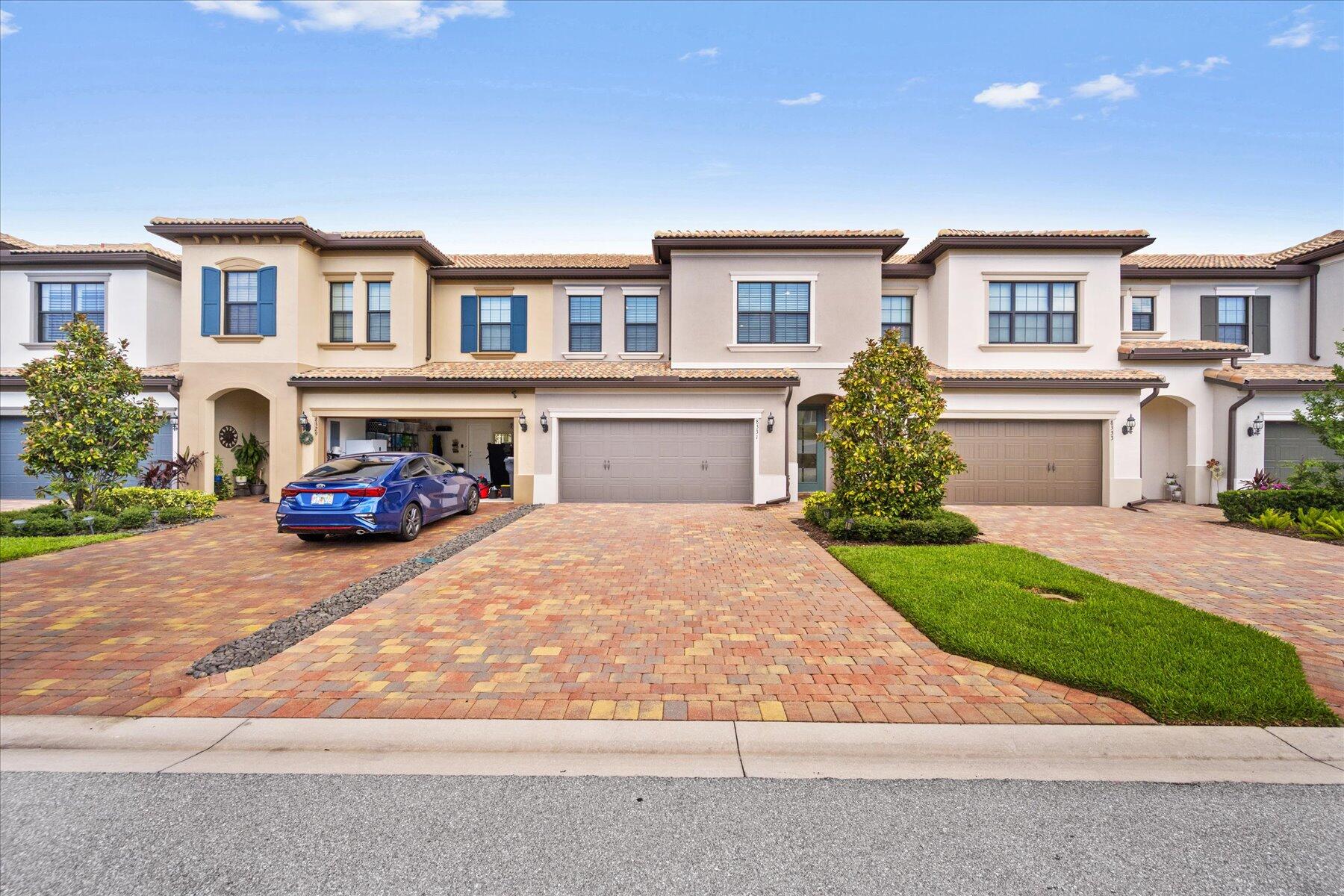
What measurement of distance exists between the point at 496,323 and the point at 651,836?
16.1 meters

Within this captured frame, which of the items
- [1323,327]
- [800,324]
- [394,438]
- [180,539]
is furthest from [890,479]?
[1323,327]

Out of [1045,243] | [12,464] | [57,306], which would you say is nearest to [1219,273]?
[1045,243]

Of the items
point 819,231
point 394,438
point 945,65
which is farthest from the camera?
point 394,438

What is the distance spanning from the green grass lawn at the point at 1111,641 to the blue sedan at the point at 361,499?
284 inches

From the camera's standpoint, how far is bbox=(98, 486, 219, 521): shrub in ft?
37.7

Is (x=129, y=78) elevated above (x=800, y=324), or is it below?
above

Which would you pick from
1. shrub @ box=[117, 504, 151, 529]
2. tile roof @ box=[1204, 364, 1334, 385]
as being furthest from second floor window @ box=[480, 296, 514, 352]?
tile roof @ box=[1204, 364, 1334, 385]

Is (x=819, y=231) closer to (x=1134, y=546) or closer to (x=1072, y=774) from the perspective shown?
(x=1134, y=546)

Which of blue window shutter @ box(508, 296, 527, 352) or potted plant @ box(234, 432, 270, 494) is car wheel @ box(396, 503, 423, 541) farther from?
potted plant @ box(234, 432, 270, 494)

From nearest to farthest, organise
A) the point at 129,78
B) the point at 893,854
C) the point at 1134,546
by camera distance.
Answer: the point at 893,854 → the point at 1134,546 → the point at 129,78

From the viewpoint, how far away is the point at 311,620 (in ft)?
18.9

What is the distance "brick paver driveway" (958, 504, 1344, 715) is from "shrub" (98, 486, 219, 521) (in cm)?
1547

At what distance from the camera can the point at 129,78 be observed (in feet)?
39.2

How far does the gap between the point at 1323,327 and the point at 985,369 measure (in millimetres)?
9643
